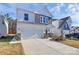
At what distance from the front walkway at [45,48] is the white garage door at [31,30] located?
0.26 ft

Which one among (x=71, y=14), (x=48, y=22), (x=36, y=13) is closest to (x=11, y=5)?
(x=36, y=13)

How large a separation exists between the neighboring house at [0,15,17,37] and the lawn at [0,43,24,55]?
0.60 feet

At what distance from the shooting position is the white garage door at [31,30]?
10.9 feet

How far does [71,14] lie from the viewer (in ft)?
10.9

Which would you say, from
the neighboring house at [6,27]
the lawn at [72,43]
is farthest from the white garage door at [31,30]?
the lawn at [72,43]

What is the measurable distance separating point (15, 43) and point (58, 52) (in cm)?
67

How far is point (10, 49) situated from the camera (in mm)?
3283

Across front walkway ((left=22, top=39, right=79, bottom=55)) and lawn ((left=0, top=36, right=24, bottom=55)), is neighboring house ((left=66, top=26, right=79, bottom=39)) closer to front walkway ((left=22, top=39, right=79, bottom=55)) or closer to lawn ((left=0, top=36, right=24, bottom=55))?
front walkway ((left=22, top=39, right=79, bottom=55))

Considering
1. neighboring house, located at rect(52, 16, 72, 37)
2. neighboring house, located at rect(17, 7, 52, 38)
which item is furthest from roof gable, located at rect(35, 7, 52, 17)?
neighboring house, located at rect(52, 16, 72, 37)

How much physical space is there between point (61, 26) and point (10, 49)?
863 millimetres

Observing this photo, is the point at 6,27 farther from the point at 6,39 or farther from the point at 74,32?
the point at 74,32

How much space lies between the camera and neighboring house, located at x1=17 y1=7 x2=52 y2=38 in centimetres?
333

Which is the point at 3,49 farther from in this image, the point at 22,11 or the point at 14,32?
the point at 22,11

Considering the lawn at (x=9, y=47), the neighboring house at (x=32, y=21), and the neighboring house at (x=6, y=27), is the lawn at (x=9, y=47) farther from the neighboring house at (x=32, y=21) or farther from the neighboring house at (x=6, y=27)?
the neighboring house at (x=32, y=21)
